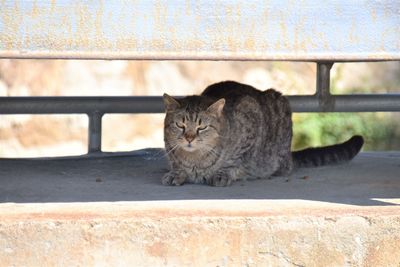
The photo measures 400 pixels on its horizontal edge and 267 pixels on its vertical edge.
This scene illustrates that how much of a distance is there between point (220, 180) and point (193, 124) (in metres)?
0.42

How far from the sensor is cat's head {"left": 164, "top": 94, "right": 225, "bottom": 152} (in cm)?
555

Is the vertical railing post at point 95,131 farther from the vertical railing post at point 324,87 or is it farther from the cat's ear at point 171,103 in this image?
the vertical railing post at point 324,87

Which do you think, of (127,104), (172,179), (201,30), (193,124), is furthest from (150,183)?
(201,30)

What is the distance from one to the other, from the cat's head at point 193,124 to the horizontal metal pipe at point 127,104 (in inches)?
18.9

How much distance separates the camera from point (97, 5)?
3.76 m

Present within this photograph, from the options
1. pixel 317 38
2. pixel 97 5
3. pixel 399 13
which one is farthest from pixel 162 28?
pixel 399 13

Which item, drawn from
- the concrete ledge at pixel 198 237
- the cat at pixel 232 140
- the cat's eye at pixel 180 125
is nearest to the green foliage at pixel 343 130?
the cat at pixel 232 140

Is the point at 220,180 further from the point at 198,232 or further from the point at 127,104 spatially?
the point at 198,232

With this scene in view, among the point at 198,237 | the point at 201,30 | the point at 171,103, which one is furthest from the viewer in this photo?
the point at 171,103

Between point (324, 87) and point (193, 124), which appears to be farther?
point (324, 87)

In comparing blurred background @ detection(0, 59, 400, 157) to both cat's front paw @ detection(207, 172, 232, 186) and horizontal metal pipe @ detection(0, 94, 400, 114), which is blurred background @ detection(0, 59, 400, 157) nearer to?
horizontal metal pipe @ detection(0, 94, 400, 114)

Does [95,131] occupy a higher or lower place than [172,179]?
higher

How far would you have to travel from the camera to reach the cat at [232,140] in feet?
18.2

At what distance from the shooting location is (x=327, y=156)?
236 inches
